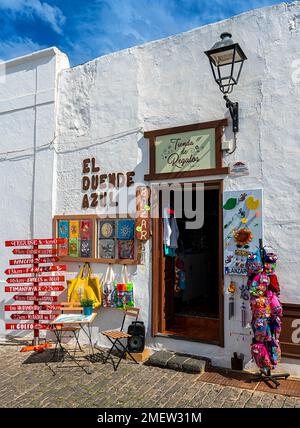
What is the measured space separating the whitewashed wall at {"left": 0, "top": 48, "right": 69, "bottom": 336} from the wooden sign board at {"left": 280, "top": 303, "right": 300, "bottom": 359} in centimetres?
450

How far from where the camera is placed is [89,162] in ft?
24.2

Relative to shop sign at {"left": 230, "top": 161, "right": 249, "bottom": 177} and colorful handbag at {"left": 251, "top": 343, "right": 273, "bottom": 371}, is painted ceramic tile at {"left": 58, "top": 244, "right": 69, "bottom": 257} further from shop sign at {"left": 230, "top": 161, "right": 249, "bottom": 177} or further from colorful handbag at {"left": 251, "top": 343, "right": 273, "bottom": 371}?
colorful handbag at {"left": 251, "top": 343, "right": 273, "bottom": 371}

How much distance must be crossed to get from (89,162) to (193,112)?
7.20 ft

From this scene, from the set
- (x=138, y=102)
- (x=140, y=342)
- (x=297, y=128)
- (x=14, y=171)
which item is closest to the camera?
(x=297, y=128)

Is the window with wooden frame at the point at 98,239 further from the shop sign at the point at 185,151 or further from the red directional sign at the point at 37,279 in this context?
the shop sign at the point at 185,151

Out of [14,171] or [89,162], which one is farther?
[14,171]

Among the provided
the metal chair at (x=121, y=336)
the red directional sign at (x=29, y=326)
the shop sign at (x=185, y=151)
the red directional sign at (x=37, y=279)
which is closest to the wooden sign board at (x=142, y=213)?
the shop sign at (x=185, y=151)

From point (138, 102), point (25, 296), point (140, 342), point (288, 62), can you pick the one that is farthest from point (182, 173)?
point (25, 296)

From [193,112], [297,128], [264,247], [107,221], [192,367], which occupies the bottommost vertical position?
[192,367]

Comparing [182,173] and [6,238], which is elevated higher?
[182,173]

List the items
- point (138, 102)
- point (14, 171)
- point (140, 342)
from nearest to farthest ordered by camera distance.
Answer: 1. point (140, 342)
2. point (138, 102)
3. point (14, 171)

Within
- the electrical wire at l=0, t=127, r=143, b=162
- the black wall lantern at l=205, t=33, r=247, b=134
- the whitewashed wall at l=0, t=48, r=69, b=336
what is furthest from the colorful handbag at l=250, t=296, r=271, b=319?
the whitewashed wall at l=0, t=48, r=69, b=336

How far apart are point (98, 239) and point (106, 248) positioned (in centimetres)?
24

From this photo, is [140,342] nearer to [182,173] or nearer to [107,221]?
[107,221]
